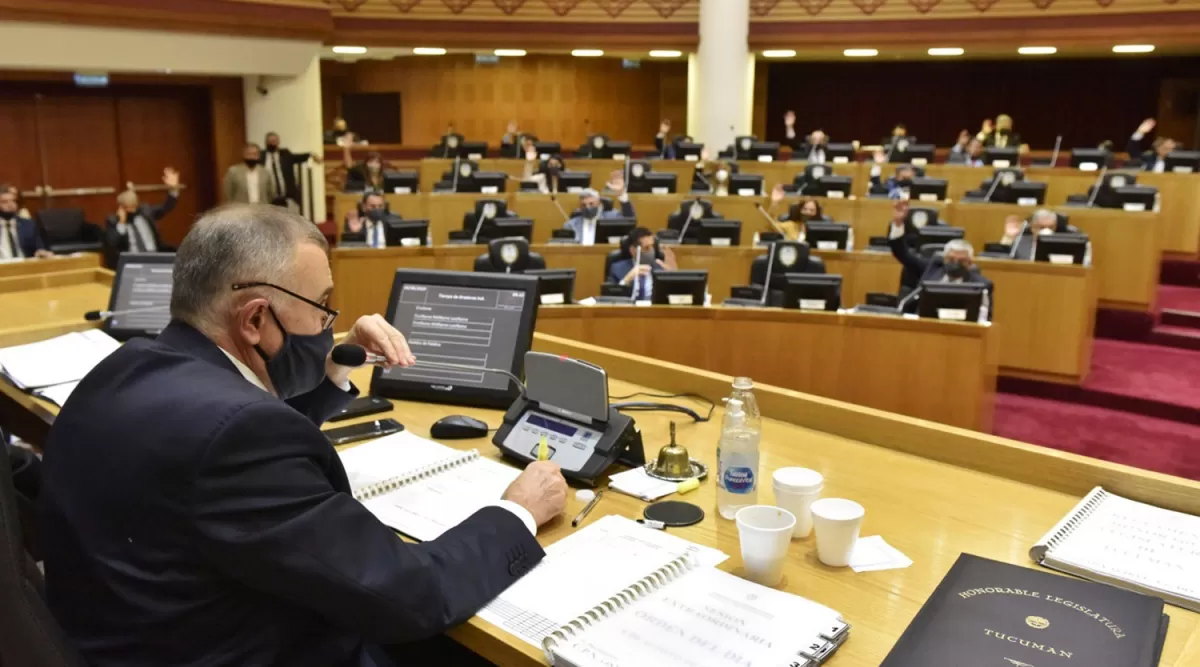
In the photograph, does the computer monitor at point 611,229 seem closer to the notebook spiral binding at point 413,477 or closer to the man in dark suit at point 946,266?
the man in dark suit at point 946,266

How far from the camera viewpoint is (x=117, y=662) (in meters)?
1.27

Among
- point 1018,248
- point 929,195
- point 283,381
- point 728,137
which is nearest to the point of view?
point 283,381

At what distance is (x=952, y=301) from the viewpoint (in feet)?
15.9

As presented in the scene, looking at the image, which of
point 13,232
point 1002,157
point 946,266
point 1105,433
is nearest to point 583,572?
point 1105,433

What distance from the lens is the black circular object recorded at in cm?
165

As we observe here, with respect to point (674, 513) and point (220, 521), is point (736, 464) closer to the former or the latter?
point (674, 513)

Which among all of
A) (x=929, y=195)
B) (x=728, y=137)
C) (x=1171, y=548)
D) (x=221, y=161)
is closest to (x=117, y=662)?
(x=1171, y=548)

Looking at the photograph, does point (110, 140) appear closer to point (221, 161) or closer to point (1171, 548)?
point (221, 161)

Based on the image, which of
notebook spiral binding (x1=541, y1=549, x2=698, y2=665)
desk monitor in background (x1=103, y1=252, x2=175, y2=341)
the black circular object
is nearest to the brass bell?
the black circular object

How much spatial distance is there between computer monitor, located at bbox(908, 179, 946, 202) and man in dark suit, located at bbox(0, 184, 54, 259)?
6.87 metres

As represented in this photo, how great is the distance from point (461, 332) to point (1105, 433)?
4035 millimetres

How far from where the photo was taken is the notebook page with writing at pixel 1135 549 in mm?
1426

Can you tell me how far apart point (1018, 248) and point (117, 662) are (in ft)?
21.9

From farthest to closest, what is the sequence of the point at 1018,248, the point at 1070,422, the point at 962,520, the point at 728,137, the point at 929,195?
the point at 728,137 < the point at 929,195 < the point at 1018,248 < the point at 1070,422 < the point at 962,520
